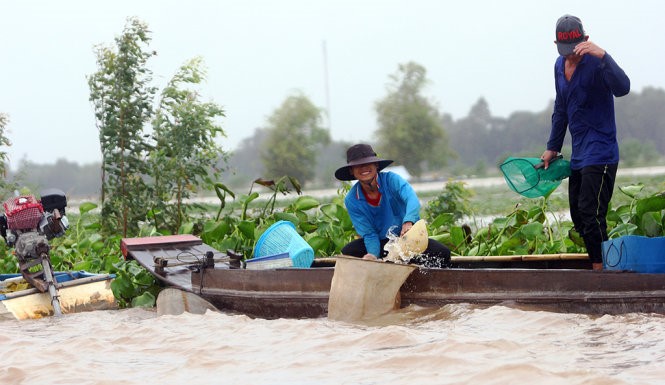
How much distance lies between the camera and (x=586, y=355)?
450 centimetres

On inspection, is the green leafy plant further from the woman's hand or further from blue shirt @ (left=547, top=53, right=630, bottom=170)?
the woman's hand

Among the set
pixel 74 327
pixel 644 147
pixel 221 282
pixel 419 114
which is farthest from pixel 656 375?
pixel 419 114

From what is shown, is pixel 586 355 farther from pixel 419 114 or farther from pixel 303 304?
pixel 419 114

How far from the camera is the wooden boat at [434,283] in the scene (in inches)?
201

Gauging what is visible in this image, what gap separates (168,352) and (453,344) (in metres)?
1.70

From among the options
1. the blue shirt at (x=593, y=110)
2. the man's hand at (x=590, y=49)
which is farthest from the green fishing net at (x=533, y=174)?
the man's hand at (x=590, y=49)

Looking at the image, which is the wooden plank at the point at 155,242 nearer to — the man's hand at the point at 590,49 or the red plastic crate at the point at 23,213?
the red plastic crate at the point at 23,213

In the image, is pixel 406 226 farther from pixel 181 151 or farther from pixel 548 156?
pixel 181 151

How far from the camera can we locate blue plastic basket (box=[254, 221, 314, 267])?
6.67 m

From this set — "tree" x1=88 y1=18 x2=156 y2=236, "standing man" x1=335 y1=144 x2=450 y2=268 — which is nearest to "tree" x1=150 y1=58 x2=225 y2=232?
"tree" x1=88 y1=18 x2=156 y2=236

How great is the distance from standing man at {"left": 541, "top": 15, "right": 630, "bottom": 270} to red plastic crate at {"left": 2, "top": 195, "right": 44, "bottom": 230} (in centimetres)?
388

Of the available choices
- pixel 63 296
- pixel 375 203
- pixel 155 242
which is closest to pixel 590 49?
pixel 375 203

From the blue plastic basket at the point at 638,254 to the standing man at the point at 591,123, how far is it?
1.15 ft

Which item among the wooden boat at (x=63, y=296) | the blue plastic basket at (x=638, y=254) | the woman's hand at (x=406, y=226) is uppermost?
the woman's hand at (x=406, y=226)
